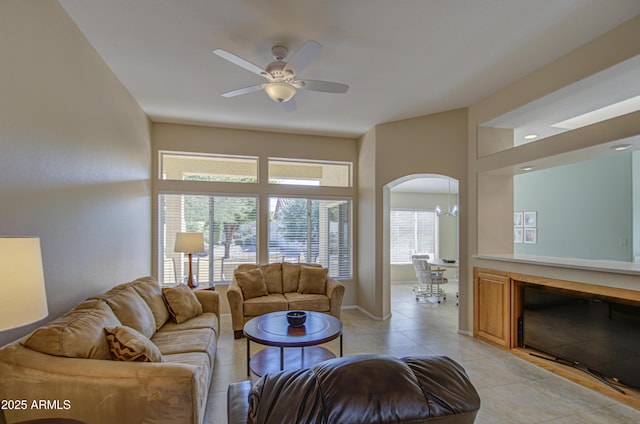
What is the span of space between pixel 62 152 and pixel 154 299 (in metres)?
1.59

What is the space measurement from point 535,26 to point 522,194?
615cm

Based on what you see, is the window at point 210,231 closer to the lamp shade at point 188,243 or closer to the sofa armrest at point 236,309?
the lamp shade at point 188,243

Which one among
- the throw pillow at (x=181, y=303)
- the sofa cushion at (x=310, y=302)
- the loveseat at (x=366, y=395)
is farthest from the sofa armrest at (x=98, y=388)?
the sofa cushion at (x=310, y=302)

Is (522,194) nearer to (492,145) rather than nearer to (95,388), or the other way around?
(492,145)

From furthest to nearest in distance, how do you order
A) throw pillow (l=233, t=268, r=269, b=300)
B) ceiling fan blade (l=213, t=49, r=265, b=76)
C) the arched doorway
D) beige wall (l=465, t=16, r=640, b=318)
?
the arched doorway
throw pillow (l=233, t=268, r=269, b=300)
beige wall (l=465, t=16, r=640, b=318)
ceiling fan blade (l=213, t=49, r=265, b=76)

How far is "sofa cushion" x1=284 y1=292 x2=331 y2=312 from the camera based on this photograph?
4480mm

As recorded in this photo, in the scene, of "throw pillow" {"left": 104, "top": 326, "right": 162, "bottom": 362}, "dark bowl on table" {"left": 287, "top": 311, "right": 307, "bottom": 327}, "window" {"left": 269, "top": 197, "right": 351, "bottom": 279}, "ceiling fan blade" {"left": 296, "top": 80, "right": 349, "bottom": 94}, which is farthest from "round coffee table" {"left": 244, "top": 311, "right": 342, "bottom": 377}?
"ceiling fan blade" {"left": 296, "top": 80, "right": 349, "bottom": 94}

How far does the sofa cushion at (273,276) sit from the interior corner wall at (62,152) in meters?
1.91

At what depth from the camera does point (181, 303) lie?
3.42 metres

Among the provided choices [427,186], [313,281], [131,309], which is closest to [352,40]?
[131,309]

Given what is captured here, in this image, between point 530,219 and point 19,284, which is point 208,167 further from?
point 530,219

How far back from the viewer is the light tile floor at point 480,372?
252 cm

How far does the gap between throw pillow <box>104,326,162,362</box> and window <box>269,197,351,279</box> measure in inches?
138

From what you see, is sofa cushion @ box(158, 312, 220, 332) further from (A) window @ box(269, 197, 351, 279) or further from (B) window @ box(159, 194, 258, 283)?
(A) window @ box(269, 197, 351, 279)
